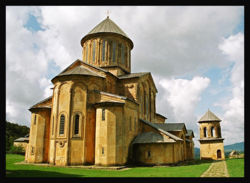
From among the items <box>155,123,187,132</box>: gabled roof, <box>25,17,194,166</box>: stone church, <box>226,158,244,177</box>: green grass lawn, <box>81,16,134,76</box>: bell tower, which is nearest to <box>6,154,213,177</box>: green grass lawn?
<box>226,158,244,177</box>: green grass lawn

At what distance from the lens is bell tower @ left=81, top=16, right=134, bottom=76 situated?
28.1 meters

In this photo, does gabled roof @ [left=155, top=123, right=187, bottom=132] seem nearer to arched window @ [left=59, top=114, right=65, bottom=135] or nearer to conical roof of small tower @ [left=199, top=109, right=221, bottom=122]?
conical roof of small tower @ [left=199, top=109, right=221, bottom=122]

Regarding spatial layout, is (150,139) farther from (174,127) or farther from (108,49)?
(108,49)

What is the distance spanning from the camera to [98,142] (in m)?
19.5

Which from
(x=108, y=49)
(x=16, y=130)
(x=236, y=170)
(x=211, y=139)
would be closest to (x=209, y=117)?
(x=211, y=139)

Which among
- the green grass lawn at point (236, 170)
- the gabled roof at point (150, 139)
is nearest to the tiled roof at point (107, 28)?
the gabled roof at point (150, 139)

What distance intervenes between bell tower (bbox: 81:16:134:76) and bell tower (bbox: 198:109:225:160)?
16.4 metres

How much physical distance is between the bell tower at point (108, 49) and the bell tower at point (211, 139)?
16416 mm

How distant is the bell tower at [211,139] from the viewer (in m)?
34.1

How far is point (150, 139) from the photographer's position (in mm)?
21641

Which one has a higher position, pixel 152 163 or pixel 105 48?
pixel 105 48

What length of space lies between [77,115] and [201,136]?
23479mm
